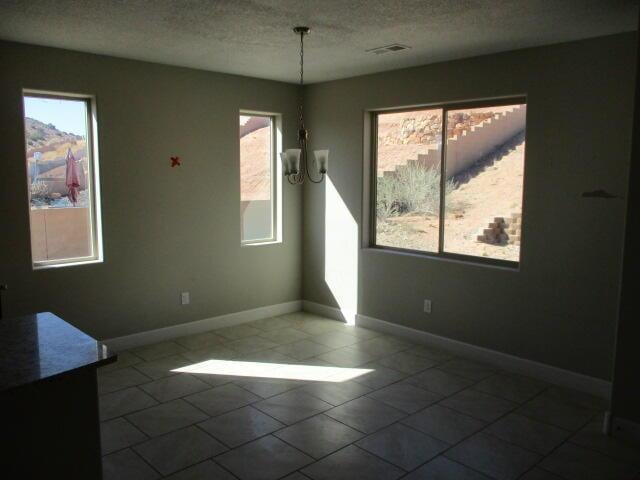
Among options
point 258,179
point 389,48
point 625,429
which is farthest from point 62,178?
point 625,429

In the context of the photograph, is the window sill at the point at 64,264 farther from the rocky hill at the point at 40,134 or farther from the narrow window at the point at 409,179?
the narrow window at the point at 409,179

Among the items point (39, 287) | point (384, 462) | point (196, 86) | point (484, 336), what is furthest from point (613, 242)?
point (39, 287)

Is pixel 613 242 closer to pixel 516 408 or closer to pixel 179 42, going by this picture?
pixel 516 408

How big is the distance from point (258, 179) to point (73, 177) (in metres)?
1.88

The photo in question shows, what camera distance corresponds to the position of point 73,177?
454 cm

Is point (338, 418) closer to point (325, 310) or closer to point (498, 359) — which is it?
point (498, 359)

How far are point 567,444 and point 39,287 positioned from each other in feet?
12.9

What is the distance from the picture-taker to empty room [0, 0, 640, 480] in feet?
10.1

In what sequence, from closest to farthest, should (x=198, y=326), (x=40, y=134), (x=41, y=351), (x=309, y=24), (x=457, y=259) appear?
(x=41, y=351)
(x=309, y=24)
(x=40, y=134)
(x=457, y=259)
(x=198, y=326)

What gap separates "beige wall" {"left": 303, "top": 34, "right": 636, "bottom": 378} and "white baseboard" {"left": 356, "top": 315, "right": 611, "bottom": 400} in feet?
0.18

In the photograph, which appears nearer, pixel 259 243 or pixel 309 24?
pixel 309 24

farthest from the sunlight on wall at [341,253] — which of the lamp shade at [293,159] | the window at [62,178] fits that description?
the window at [62,178]

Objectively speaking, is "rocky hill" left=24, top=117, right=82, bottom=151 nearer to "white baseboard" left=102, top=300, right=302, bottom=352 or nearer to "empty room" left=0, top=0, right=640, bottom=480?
"empty room" left=0, top=0, right=640, bottom=480

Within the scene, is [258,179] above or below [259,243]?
above
